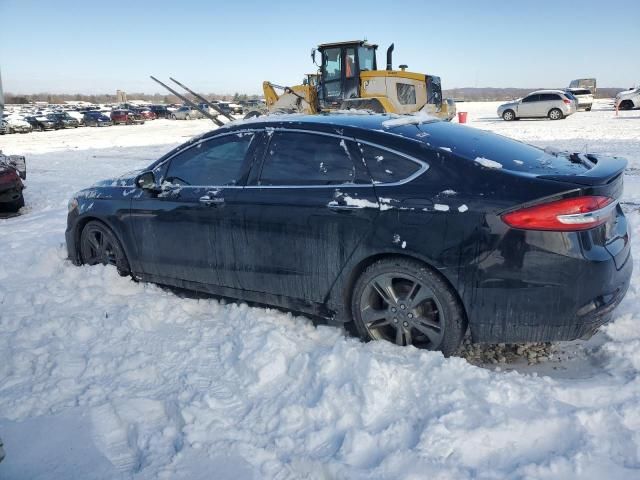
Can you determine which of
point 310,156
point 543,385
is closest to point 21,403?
point 310,156

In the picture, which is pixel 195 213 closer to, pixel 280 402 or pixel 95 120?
pixel 280 402

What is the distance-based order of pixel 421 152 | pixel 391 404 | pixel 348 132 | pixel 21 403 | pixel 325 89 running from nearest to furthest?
pixel 391 404 < pixel 21 403 < pixel 421 152 < pixel 348 132 < pixel 325 89

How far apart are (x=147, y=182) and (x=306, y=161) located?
153cm

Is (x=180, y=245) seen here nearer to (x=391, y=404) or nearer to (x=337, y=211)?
(x=337, y=211)

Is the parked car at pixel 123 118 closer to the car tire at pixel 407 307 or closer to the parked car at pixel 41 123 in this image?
the parked car at pixel 41 123

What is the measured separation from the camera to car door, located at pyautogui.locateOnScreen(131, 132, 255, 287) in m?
4.06

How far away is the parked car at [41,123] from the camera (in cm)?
3498

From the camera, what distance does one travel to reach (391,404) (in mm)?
2889

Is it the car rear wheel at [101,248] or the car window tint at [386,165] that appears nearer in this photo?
the car window tint at [386,165]

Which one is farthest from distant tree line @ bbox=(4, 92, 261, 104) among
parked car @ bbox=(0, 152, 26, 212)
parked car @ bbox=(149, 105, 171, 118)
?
parked car @ bbox=(0, 152, 26, 212)

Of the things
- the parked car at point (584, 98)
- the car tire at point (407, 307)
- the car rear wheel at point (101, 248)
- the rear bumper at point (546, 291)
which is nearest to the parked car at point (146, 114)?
the parked car at point (584, 98)

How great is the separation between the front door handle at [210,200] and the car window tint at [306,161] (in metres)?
0.38

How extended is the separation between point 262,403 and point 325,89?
14.8m

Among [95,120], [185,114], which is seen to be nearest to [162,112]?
[185,114]
